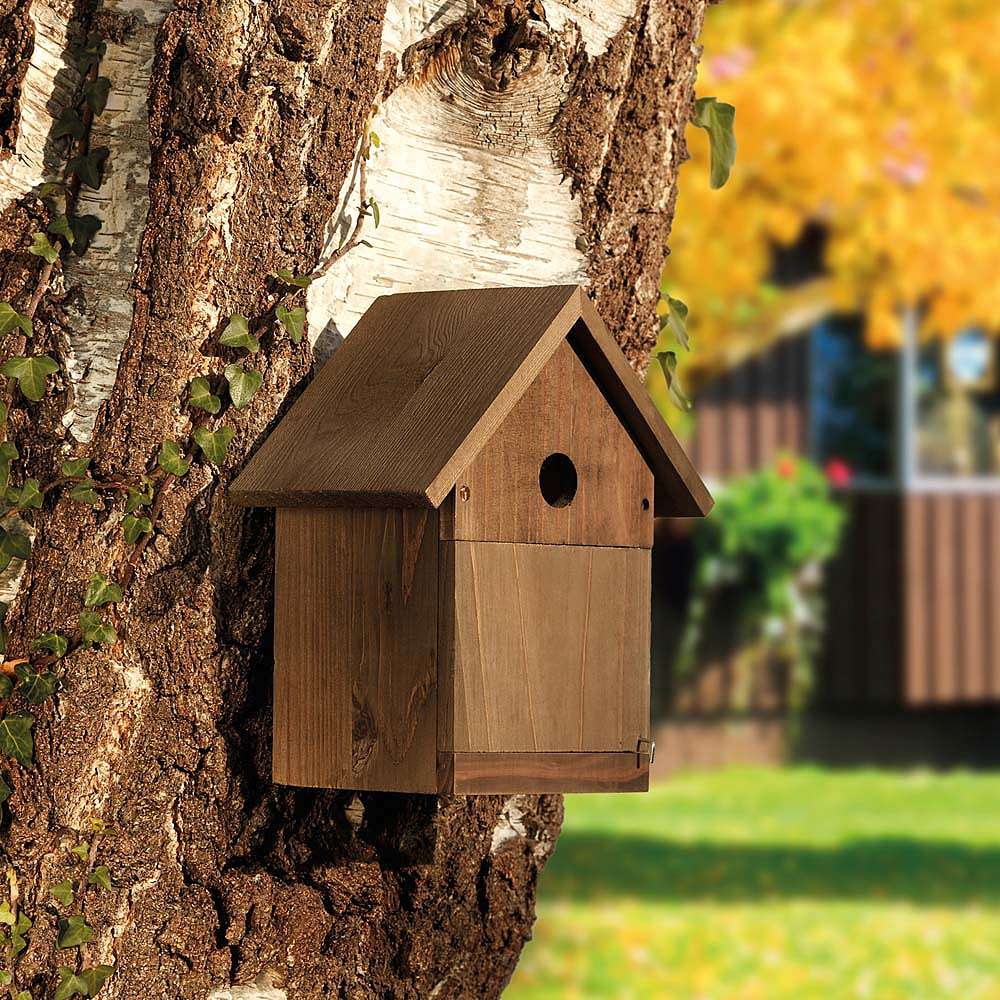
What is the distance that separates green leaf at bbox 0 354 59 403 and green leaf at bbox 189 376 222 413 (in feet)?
0.58

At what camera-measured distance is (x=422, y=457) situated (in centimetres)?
192

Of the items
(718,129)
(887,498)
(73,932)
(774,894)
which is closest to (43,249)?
(73,932)

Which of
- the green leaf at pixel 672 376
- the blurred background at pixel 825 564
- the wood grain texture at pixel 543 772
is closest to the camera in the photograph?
the wood grain texture at pixel 543 772

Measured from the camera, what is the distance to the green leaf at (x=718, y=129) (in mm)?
2604

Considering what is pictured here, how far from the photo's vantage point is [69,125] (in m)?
2.05

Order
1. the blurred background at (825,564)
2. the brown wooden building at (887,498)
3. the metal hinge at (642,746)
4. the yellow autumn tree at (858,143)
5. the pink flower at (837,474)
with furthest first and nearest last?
the brown wooden building at (887,498)
the pink flower at (837,474)
the yellow autumn tree at (858,143)
the blurred background at (825,564)
the metal hinge at (642,746)

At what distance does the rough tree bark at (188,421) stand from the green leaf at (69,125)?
0.01 meters

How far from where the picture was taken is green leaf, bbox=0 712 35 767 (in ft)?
6.48

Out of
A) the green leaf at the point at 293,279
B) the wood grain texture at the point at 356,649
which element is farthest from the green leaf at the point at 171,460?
the green leaf at the point at 293,279

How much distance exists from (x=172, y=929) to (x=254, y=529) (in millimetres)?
507

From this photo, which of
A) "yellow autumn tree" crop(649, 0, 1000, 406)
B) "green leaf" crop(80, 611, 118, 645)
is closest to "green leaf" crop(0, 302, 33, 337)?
"green leaf" crop(80, 611, 118, 645)

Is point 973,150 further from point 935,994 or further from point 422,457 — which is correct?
point 422,457

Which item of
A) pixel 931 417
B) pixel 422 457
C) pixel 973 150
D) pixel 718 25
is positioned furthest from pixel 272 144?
pixel 931 417

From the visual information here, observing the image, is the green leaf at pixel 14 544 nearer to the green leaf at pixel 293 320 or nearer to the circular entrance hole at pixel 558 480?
the green leaf at pixel 293 320
